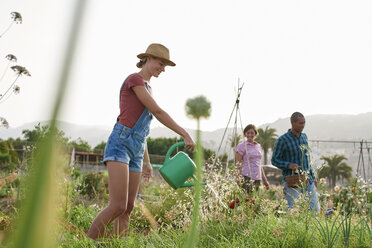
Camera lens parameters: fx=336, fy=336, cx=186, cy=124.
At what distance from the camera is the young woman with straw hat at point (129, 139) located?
2.04 m

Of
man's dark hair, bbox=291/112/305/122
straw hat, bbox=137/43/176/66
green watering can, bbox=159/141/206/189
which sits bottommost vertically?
green watering can, bbox=159/141/206/189

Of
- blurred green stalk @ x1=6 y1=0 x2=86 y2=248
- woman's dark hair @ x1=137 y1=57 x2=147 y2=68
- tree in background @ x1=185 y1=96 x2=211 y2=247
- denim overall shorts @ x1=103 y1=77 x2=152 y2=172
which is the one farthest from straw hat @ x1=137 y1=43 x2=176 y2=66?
blurred green stalk @ x1=6 y1=0 x2=86 y2=248

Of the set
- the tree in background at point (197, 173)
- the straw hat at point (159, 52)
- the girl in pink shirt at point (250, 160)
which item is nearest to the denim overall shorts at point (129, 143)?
the straw hat at point (159, 52)

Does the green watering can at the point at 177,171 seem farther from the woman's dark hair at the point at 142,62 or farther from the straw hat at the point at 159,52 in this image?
the woman's dark hair at the point at 142,62

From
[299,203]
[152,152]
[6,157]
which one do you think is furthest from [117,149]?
[152,152]

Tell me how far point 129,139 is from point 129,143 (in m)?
0.03

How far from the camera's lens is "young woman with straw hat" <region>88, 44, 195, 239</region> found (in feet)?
6.70

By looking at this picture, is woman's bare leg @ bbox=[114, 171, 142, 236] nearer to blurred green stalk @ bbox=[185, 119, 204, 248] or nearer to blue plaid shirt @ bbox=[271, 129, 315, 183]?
blue plaid shirt @ bbox=[271, 129, 315, 183]

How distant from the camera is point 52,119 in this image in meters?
0.10

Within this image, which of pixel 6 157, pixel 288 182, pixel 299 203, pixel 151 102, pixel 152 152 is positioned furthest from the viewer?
pixel 152 152

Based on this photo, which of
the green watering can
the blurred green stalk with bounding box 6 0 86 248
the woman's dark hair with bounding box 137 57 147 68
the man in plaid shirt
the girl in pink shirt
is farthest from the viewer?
the girl in pink shirt

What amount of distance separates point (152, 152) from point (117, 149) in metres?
34.9

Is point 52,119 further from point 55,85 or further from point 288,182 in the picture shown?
point 288,182

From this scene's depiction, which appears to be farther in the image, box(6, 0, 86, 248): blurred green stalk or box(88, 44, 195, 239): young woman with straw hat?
box(88, 44, 195, 239): young woman with straw hat
